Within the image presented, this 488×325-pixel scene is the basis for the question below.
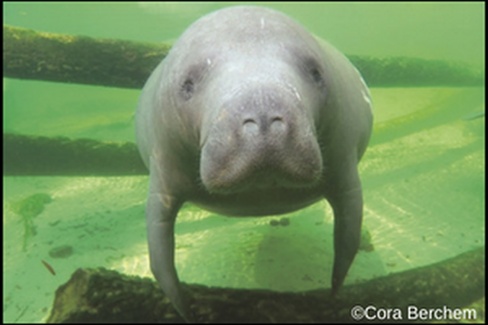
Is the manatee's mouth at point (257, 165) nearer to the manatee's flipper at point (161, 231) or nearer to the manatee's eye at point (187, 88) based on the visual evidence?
the manatee's eye at point (187, 88)

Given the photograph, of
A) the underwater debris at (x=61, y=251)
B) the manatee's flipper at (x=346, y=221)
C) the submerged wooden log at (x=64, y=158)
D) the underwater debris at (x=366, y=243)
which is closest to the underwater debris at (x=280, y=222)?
the underwater debris at (x=366, y=243)

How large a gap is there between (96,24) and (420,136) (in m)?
47.0

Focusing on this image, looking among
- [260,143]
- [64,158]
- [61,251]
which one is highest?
[260,143]

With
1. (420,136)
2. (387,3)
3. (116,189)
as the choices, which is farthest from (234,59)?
(387,3)

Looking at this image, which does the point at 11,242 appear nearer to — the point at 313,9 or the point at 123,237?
the point at 123,237

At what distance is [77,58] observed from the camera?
6039mm

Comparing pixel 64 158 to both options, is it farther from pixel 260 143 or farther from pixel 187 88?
pixel 260 143

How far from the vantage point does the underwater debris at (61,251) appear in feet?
15.8

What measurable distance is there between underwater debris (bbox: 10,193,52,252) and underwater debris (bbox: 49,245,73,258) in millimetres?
568

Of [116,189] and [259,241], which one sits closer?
[259,241]

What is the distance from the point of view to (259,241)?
490cm

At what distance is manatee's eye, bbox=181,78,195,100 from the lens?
7.96ft

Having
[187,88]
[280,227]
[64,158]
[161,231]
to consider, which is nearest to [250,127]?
[187,88]

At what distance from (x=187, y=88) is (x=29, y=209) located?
4774 mm
